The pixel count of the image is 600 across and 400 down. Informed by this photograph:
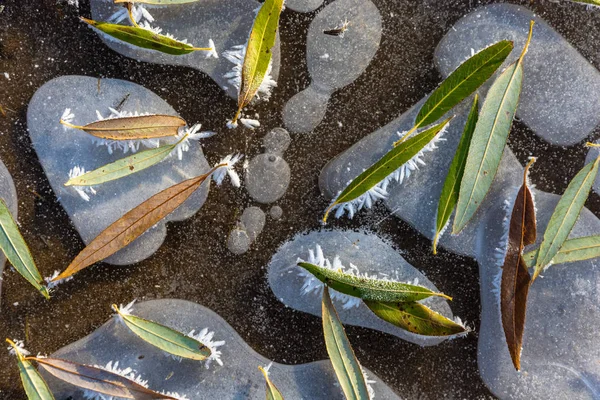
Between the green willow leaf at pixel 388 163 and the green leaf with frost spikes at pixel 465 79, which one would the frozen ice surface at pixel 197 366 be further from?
the green leaf with frost spikes at pixel 465 79

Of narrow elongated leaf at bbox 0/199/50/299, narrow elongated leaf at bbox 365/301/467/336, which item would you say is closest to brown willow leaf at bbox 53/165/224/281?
narrow elongated leaf at bbox 0/199/50/299

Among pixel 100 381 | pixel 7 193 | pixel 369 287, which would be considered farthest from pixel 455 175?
pixel 7 193

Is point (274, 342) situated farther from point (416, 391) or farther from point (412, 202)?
point (412, 202)

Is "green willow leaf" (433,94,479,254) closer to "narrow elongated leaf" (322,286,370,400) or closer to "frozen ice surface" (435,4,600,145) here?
"frozen ice surface" (435,4,600,145)

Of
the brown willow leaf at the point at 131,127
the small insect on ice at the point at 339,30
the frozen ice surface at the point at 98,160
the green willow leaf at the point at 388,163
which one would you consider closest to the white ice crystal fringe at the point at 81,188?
the frozen ice surface at the point at 98,160

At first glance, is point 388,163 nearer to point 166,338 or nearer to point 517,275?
point 517,275
